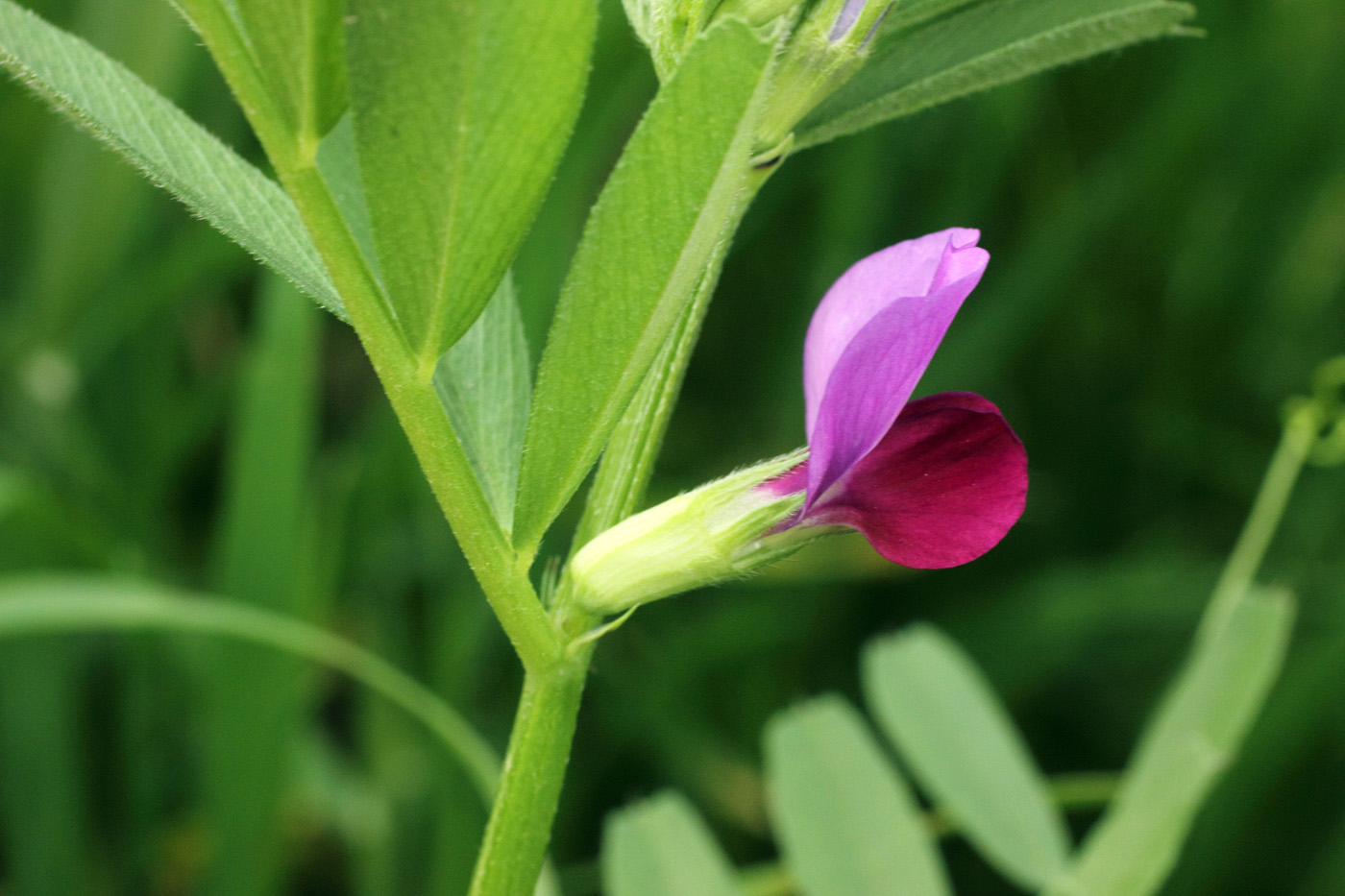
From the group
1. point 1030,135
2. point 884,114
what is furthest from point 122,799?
point 1030,135

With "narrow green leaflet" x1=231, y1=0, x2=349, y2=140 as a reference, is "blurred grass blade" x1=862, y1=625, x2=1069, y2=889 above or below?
below

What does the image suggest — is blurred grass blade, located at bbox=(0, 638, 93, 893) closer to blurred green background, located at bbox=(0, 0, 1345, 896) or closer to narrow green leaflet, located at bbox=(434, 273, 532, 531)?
blurred green background, located at bbox=(0, 0, 1345, 896)

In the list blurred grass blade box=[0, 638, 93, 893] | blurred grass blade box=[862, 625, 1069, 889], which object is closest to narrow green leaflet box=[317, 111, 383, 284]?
blurred grass blade box=[862, 625, 1069, 889]

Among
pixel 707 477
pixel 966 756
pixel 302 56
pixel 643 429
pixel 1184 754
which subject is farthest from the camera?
pixel 707 477

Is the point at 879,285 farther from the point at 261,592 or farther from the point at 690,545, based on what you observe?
the point at 261,592

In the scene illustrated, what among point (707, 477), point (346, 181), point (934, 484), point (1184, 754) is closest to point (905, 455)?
point (934, 484)

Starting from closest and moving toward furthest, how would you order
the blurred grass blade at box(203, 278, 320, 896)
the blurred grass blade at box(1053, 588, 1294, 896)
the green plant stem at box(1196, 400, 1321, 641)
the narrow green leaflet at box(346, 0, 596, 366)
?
the narrow green leaflet at box(346, 0, 596, 366)
the blurred grass blade at box(1053, 588, 1294, 896)
the green plant stem at box(1196, 400, 1321, 641)
the blurred grass blade at box(203, 278, 320, 896)
